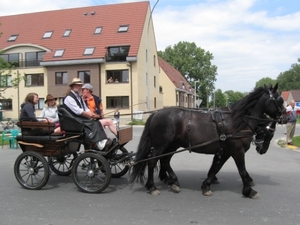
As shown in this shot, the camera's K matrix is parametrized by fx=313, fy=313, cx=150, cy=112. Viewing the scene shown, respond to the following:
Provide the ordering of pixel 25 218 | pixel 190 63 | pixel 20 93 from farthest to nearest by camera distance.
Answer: pixel 190 63 → pixel 20 93 → pixel 25 218

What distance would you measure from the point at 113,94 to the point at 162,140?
2645 centimetres

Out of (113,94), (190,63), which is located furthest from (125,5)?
(190,63)

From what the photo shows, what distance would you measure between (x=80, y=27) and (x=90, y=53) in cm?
506

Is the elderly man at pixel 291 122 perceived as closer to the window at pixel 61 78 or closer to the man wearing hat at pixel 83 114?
the man wearing hat at pixel 83 114

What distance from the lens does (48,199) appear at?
5.29 metres

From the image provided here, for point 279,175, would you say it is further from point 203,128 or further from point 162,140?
point 162,140

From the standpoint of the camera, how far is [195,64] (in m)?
65.6

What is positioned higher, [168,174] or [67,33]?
[67,33]

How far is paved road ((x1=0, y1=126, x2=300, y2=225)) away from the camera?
169 inches

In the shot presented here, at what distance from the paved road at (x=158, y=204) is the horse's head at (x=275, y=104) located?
137cm

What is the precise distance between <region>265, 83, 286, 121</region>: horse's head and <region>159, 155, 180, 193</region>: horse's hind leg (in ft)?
6.71

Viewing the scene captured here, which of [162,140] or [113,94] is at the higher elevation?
[113,94]

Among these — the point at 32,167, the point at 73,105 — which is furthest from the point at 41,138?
the point at 73,105

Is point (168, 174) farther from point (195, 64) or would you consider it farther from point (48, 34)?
point (195, 64)
